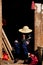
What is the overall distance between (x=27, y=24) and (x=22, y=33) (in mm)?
974

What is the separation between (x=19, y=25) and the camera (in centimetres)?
1806

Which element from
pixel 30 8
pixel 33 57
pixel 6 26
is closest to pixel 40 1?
pixel 30 8

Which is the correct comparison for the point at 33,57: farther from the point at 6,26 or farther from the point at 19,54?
the point at 6,26

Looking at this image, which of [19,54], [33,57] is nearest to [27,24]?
[19,54]

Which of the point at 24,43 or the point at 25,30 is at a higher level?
the point at 25,30

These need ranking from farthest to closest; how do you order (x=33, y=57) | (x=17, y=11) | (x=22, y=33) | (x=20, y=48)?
(x=17, y=11) < (x=22, y=33) < (x=20, y=48) < (x=33, y=57)

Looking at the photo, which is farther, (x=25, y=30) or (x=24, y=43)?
(x=25, y=30)

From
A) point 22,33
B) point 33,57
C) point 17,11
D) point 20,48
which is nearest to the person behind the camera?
point 33,57

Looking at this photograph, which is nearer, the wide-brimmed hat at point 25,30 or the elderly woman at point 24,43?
the elderly woman at point 24,43

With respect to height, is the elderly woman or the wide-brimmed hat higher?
the wide-brimmed hat

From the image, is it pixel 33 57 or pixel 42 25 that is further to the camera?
pixel 42 25

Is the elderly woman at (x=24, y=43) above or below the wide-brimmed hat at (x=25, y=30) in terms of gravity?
below

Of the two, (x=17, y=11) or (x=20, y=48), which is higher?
(x=17, y=11)

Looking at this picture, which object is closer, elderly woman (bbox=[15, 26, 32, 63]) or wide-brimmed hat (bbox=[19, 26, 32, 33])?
elderly woman (bbox=[15, 26, 32, 63])
